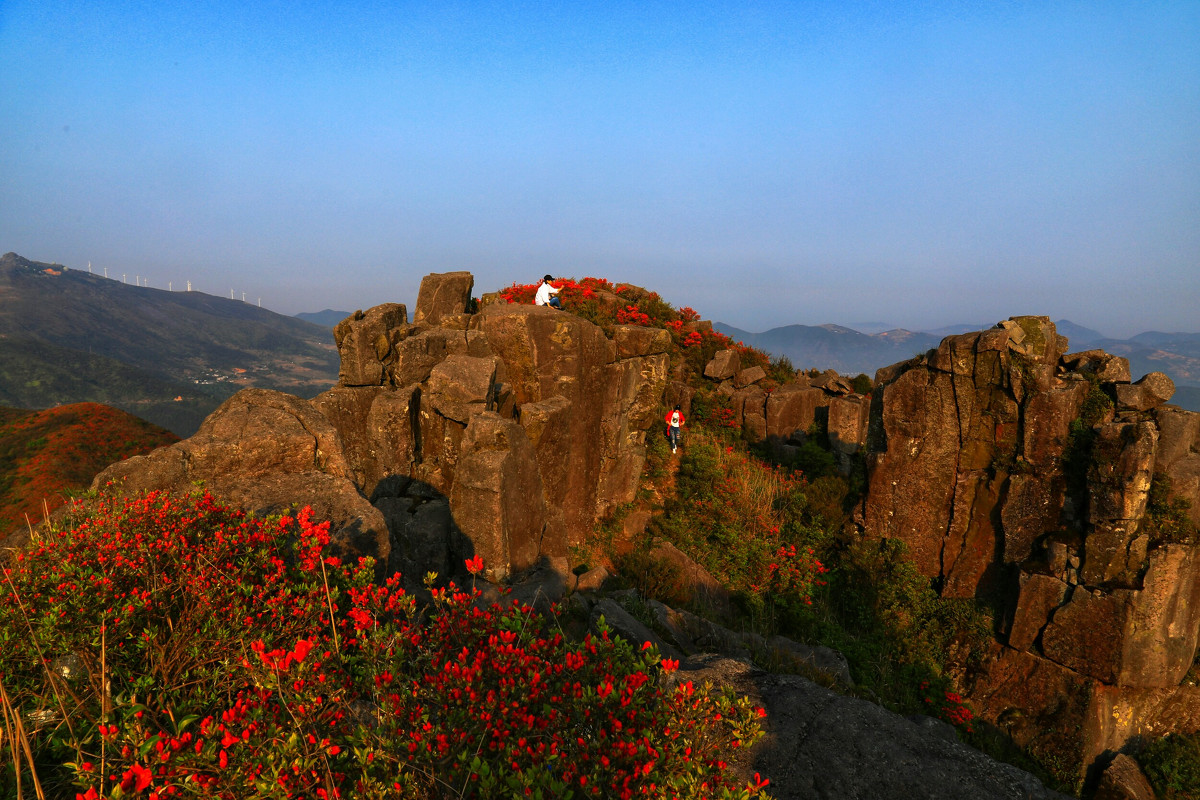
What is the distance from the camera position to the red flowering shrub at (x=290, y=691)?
2.90m

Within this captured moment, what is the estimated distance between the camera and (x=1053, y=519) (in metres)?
13.8

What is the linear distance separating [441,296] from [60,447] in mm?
29199

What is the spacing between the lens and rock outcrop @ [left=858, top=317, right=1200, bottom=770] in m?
12.3

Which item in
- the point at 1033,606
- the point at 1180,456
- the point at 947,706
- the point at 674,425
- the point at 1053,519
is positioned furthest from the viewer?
the point at 674,425

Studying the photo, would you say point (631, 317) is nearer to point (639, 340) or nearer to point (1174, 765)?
point (639, 340)

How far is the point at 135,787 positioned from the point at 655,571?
11.9 m

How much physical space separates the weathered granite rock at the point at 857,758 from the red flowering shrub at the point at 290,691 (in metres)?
1.47

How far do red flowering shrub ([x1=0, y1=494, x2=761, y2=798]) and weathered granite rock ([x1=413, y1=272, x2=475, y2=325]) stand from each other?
51.9 ft

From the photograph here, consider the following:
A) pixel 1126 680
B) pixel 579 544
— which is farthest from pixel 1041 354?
pixel 579 544

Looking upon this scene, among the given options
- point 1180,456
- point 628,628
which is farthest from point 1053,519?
point 628,628

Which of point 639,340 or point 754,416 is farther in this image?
point 754,416

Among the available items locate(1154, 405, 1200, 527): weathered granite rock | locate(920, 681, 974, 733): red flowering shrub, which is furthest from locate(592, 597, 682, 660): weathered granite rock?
locate(1154, 405, 1200, 527): weathered granite rock

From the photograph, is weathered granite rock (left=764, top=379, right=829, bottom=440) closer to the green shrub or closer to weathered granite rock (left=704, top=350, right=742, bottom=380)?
weathered granite rock (left=704, top=350, right=742, bottom=380)

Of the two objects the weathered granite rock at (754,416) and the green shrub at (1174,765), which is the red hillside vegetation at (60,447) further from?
the green shrub at (1174,765)
